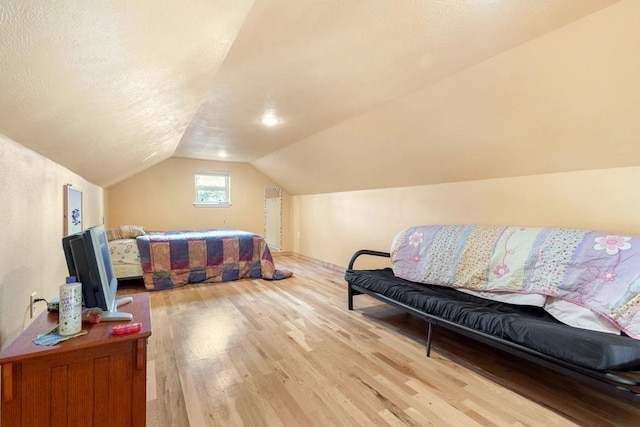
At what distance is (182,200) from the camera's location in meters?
5.95

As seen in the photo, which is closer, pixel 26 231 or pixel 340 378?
pixel 26 231

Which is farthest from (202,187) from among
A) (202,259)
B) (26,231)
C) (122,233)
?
(26,231)

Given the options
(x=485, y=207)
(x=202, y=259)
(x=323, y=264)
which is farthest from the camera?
(x=323, y=264)

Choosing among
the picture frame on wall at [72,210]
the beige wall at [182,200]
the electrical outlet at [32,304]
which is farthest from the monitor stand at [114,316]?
the beige wall at [182,200]

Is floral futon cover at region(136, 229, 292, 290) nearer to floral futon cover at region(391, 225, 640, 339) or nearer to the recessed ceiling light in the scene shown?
the recessed ceiling light

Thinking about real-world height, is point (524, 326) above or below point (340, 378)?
above

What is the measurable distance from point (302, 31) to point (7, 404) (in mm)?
1969

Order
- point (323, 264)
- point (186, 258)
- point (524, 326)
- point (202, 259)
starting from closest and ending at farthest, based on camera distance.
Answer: point (524, 326) → point (186, 258) → point (202, 259) → point (323, 264)

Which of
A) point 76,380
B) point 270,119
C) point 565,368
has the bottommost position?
point 565,368

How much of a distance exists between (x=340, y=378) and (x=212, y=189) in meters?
5.18

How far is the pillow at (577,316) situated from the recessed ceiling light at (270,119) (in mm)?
2888

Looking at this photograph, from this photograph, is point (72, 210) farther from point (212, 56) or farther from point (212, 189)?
point (212, 189)

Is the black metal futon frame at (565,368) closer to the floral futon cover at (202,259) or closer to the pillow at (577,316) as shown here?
the pillow at (577,316)

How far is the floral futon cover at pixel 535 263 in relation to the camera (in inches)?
70.6
